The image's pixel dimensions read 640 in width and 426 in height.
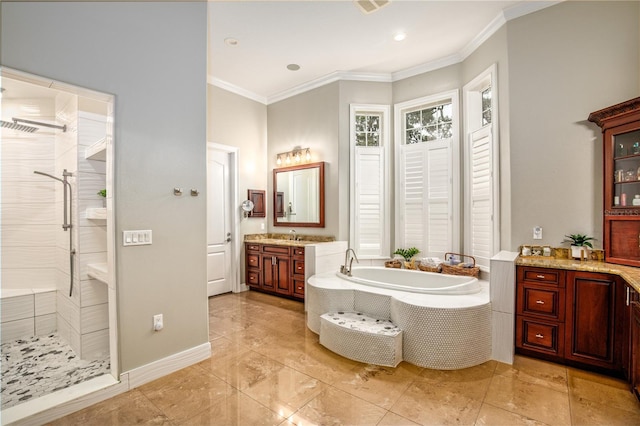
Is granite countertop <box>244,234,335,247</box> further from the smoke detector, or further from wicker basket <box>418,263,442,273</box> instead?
the smoke detector

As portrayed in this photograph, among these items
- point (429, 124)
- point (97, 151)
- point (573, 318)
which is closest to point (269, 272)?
point (97, 151)

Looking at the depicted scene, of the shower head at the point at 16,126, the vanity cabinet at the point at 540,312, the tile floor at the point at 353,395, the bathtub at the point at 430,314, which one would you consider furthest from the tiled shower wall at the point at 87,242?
the vanity cabinet at the point at 540,312

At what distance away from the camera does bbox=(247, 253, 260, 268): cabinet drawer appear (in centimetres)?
480

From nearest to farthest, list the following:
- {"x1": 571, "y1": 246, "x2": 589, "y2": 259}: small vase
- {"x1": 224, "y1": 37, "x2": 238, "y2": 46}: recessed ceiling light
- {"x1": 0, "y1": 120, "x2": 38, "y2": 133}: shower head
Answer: {"x1": 571, "y1": 246, "x2": 589, "y2": 259}: small vase < {"x1": 0, "y1": 120, "x2": 38, "y2": 133}: shower head < {"x1": 224, "y1": 37, "x2": 238, "y2": 46}: recessed ceiling light

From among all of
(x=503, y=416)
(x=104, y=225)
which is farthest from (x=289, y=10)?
(x=503, y=416)

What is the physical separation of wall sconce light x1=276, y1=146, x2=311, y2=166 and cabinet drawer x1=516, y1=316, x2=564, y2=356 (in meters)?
3.42

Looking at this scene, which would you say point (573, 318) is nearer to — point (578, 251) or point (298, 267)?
point (578, 251)

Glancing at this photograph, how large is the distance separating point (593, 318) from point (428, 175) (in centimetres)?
232

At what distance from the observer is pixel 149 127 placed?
2.32m

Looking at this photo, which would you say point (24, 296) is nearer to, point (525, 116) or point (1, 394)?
point (1, 394)

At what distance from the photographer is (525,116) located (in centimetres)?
301

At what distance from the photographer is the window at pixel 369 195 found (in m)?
4.38

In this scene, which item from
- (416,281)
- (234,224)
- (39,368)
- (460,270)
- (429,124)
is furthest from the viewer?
(234,224)

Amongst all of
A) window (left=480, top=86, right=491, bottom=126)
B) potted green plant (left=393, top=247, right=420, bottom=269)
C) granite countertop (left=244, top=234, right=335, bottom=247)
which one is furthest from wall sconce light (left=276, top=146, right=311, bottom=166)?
window (left=480, top=86, right=491, bottom=126)
